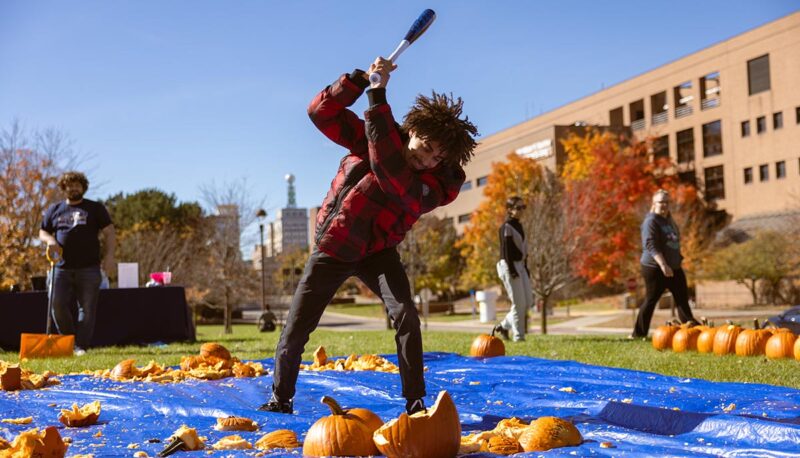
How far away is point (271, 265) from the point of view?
117ft

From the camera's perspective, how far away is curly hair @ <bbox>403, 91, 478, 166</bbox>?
3.58 m

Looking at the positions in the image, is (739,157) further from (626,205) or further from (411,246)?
(411,246)

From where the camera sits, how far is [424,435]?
9.32 ft

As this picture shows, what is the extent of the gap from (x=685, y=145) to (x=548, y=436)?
4747 centimetres

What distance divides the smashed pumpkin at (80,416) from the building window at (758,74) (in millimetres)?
44112

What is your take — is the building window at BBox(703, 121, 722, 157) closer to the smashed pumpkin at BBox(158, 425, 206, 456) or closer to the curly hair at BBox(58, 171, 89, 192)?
the curly hair at BBox(58, 171, 89, 192)

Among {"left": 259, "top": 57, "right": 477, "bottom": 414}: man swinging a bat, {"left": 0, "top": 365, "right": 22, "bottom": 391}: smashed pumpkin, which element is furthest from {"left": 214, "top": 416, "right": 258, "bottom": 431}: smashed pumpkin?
{"left": 0, "top": 365, "right": 22, "bottom": 391}: smashed pumpkin

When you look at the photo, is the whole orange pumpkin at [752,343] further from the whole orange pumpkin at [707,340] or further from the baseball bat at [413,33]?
the baseball bat at [413,33]

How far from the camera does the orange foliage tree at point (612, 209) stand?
30.6 metres

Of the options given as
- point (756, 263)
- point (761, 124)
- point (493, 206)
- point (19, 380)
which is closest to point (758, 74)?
point (761, 124)

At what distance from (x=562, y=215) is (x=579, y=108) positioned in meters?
29.7

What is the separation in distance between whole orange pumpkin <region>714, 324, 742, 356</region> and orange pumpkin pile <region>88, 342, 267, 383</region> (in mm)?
4471

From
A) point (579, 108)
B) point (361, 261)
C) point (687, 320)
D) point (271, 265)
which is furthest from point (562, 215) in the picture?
point (579, 108)

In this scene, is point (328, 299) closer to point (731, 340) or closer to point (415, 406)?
point (415, 406)
